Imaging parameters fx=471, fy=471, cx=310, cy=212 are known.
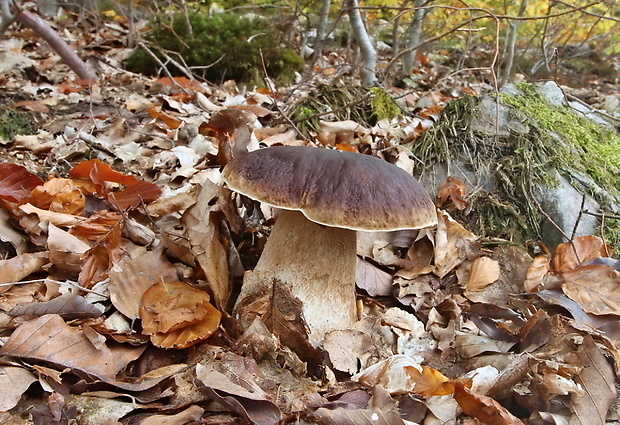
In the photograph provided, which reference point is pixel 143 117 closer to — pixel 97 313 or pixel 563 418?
pixel 97 313

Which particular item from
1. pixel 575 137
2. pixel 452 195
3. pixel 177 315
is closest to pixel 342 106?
pixel 452 195

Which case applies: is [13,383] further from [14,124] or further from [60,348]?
[14,124]

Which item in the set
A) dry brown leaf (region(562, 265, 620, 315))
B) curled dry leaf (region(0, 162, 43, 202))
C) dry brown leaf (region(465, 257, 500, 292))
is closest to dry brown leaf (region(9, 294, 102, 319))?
curled dry leaf (region(0, 162, 43, 202))

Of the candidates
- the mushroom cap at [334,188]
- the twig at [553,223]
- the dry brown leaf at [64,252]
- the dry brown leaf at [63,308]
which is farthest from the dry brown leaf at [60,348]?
the twig at [553,223]

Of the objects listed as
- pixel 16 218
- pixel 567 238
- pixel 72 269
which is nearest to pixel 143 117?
pixel 16 218

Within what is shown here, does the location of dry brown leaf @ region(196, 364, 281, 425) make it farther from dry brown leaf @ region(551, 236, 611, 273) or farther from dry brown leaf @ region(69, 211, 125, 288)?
dry brown leaf @ region(551, 236, 611, 273)

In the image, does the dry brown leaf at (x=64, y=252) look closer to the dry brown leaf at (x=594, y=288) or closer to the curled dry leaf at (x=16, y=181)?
the curled dry leaf at (x=16, y=181)
